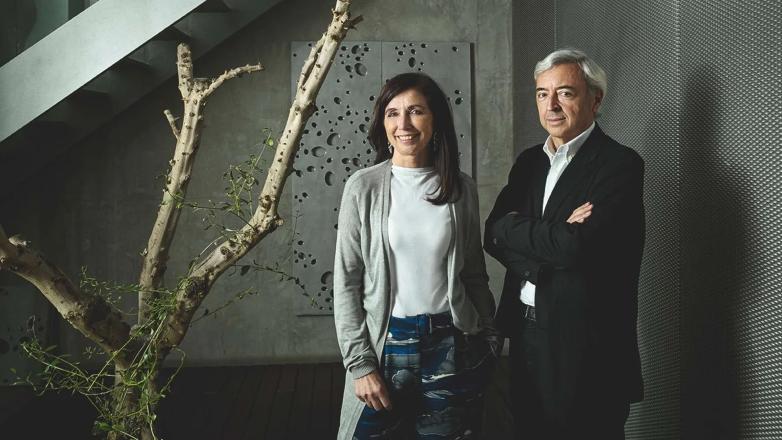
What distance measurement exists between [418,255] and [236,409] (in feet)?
8.12

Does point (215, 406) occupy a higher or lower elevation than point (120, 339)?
lower

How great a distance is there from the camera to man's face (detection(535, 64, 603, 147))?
2029 mm

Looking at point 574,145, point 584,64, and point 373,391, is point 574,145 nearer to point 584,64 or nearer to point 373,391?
point 584,64

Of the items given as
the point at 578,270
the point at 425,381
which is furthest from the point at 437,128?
the point at 425,381

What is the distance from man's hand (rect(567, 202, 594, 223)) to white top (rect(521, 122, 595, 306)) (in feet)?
0.47

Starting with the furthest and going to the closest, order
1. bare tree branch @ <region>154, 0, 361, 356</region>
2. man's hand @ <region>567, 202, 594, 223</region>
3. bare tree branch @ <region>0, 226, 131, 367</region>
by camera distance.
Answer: man's hand @ <region>567, 202, 594, 223</region>, bare tree branch @ <region>154, 0, 361, 356</region>, bare tree branch @ <region>0, 226, 131, 367</region>

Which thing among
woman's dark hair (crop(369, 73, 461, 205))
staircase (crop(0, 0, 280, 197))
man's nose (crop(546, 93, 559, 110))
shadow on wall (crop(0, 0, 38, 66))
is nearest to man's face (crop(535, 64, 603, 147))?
man's nose (crop(546, 93, 559, 110))

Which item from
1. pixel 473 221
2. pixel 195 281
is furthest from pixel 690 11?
pixel 195 281

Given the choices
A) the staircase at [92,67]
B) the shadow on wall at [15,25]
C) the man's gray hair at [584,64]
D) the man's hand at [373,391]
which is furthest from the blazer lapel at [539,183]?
the shadow on wall at [15,25]

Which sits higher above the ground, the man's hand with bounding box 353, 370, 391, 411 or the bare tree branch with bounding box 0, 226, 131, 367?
the bare tree branch with bounding box 0, 226, 131, 367

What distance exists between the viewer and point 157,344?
6.25ft

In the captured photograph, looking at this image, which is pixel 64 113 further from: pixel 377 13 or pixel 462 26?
pixel 462 26

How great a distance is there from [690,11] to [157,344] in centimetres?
197

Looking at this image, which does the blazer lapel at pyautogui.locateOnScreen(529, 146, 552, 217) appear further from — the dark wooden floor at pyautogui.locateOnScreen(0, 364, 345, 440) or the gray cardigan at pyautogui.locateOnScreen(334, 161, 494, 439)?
the dark wooden floor at pyautogui.locateOnScreen(0, 364, 345, 440)
